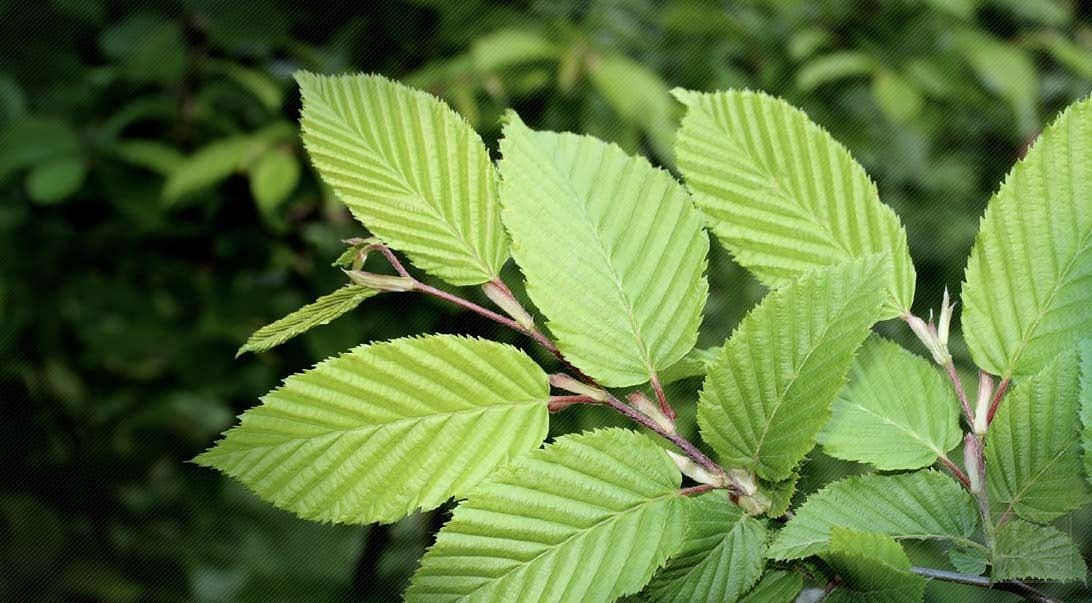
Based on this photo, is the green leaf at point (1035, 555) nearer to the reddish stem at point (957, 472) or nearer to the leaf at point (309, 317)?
the reddish stem at point (957, 472)

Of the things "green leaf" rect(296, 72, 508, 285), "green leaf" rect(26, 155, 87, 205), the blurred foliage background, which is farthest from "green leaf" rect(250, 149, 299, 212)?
"green leaf" rect(296, 72, 508, 285)

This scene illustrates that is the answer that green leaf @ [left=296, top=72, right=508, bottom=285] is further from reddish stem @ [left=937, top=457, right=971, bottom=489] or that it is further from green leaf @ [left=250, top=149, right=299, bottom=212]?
green leaf @ [left=250, top=149, right=299, bottom=212]

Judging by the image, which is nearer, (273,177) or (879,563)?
(879,563)

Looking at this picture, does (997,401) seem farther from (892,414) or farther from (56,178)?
(56,178)

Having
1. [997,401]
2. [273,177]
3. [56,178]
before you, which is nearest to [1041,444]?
Result: [997,401]

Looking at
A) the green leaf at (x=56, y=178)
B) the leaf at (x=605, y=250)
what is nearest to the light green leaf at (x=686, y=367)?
the leaf at (x=605, y=250)

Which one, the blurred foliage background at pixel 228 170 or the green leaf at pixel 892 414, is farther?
the blurred foliage background at pixel 228 170
